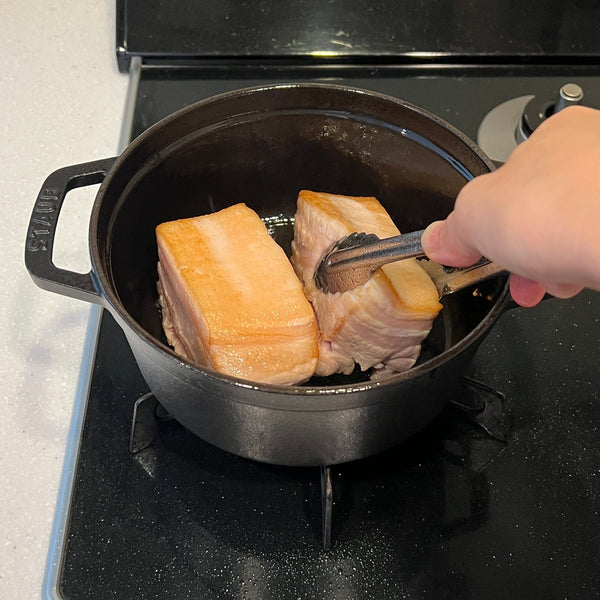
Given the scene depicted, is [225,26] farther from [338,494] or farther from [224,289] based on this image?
[338,494]

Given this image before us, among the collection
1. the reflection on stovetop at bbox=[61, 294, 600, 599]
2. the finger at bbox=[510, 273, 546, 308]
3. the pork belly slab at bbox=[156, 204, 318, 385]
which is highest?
the finger at bbox=[510, 273, 546, 308]

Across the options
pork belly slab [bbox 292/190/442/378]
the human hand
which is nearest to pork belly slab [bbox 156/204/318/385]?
pork belly slab [bbox 292/190/442/378]

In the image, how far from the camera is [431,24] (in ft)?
4.17

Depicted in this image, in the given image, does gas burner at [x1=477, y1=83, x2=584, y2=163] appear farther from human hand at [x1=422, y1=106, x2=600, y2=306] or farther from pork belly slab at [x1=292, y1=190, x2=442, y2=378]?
human hand at [x1=422, y1=106, x2=600, y2=306]

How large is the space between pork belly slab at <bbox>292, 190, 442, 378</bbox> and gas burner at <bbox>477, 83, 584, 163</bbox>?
0.33 metres

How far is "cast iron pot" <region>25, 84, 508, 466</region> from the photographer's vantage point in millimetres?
651

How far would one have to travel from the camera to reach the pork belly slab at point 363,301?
786 millimetres

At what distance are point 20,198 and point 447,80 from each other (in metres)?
0.72

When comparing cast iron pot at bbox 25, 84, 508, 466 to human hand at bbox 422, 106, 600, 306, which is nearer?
human hand at bbox 422, 106, 600, 306

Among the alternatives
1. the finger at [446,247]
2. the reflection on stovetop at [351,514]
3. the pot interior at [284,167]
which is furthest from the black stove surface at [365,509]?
the finger at [446,247]

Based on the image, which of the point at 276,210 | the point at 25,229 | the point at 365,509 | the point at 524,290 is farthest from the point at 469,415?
the point at 25,229

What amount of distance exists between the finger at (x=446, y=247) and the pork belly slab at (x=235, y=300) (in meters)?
0.23

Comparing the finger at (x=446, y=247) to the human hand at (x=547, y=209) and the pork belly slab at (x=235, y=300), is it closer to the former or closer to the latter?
the human hand at (x=547, y=209)

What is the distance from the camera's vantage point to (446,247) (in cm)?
57
